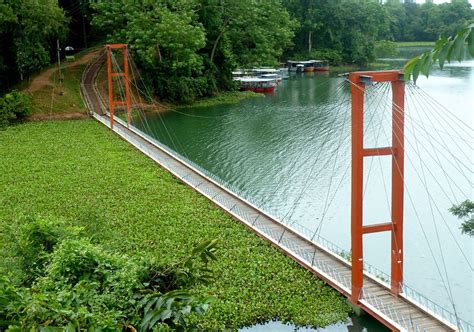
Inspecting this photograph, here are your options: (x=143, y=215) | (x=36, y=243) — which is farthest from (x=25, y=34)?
(x=36, y=243)

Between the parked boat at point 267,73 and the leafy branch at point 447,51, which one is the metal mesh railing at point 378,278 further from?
the parked boat at point 267,73

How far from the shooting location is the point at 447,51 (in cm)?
225

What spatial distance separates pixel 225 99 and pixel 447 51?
32.7m

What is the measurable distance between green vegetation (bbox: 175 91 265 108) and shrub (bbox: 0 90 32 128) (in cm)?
876

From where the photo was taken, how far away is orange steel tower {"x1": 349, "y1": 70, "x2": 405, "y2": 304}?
8.60m

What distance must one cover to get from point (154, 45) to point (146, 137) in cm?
846

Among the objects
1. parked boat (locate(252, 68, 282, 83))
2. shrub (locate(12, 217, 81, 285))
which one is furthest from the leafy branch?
parked boat (locate(252, 68, 282, 83))

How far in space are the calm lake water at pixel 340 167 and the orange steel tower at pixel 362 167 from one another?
1.45 feet

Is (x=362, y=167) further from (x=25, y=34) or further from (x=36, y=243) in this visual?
(x=25, y=34)

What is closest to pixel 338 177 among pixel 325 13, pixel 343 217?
pixel 343 217

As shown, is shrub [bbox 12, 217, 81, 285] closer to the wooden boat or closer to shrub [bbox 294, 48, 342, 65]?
the wooden boat

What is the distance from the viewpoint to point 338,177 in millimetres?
18094

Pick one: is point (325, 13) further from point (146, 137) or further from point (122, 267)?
point (122, 267)

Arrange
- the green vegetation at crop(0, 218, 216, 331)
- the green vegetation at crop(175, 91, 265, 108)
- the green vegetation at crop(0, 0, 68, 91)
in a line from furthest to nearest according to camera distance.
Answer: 1. the green vegetation at crop(175, 91, 265, 108)
2. the green vegetation at crop(0, 0, 68, 91)
3. the green vegetation at crop(0, 218, 216, 331)
